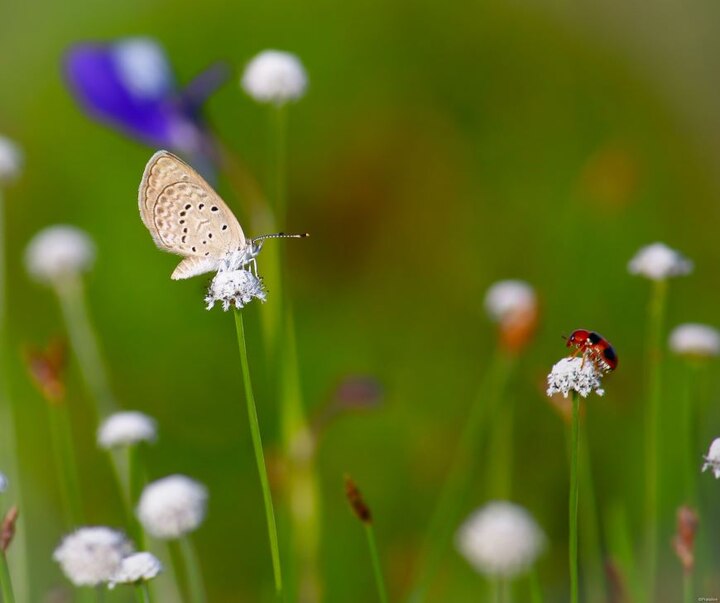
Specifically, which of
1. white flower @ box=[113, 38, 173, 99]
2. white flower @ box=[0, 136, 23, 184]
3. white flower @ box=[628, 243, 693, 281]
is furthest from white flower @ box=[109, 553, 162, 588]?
white flower @ box=[113, 38, 173, 99]

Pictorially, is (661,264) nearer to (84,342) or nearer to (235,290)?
(235,290)

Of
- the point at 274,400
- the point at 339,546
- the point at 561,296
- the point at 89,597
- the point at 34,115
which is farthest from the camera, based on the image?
the point at 34,115

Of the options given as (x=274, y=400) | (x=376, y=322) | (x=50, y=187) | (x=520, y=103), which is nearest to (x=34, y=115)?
(x=50, y=187)

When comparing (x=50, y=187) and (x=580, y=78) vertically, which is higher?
(x=580, y=78)

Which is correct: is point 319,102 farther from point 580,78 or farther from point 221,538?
point 221,538

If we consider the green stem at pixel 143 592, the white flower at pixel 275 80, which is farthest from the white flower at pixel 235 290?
the white flower at pixel 275 80

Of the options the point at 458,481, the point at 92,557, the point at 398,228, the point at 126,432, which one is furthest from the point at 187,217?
the point at 398,228
